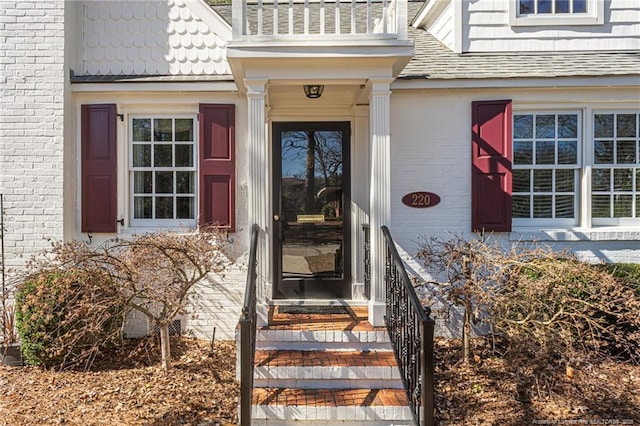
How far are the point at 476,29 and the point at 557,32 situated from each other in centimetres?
111

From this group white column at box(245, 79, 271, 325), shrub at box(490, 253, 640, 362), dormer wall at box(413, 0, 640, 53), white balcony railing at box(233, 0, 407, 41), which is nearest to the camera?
shrub at box(490, 253, 640, 362)

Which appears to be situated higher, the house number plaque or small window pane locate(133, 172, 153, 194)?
small window pane locate(133, 172, 153, 194)

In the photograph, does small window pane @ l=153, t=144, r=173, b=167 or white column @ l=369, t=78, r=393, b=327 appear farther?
small window pane @ l=153, t=144, r=173, b=167

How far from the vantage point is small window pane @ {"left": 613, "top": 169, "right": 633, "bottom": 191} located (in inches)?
220

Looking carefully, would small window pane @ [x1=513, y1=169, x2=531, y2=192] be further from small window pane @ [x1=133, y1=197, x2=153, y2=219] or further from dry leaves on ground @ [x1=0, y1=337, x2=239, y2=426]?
small window pane @ [x1=133, y1=197, x2=153, y2=219]

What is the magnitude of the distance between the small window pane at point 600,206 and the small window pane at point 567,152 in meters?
0.60

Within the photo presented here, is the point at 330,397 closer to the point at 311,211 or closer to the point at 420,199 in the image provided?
the point at 311,211

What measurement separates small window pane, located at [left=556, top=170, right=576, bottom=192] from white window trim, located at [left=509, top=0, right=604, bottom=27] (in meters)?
2.07

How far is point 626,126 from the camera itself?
5.57 metres

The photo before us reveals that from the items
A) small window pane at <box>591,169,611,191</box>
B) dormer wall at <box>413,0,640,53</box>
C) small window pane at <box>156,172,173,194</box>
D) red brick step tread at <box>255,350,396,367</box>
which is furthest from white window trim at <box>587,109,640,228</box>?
small window pane at <box>156,172,173,194</box>

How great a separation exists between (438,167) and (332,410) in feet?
10.8

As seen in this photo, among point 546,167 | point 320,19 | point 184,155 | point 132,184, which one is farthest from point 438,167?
point 132,184

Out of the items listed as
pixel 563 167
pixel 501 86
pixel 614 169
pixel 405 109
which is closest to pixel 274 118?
pixel 405 109

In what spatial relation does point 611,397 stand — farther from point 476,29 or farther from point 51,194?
point 51,194
